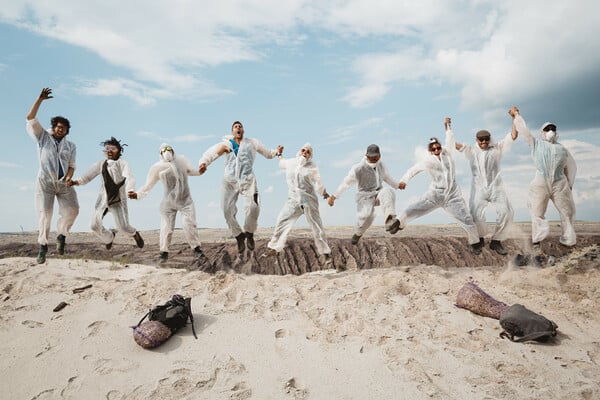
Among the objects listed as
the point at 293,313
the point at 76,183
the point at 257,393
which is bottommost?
the point at 257,393

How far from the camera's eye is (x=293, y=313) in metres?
5.52

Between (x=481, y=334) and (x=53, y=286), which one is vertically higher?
(x=53, y=286)

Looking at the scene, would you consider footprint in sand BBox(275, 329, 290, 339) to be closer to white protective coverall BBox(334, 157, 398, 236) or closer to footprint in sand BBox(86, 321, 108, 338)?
footprint in sand BBox(86, 321, 108, 338)

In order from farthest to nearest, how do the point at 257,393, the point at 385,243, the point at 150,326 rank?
the point at 385,243, the point at 150,326, the point at 257,393

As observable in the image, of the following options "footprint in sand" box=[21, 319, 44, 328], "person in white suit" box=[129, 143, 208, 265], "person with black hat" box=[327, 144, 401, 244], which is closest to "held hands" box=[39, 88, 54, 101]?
"person in white suit" box=[129, 143, 208, 265]

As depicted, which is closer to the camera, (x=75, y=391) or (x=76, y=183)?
(x=75, y=391)

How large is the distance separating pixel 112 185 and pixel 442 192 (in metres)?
5.79

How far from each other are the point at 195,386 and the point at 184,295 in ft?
5.46

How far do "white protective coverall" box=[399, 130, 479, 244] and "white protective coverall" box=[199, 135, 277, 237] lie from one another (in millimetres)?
2635

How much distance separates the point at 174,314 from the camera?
518cm

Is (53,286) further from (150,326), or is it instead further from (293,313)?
(293,313)

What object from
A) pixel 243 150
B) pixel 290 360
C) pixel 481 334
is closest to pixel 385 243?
pixel 243 150

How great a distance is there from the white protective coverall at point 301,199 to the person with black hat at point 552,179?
354cm

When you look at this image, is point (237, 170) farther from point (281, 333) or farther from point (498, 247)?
point (498, 247)
